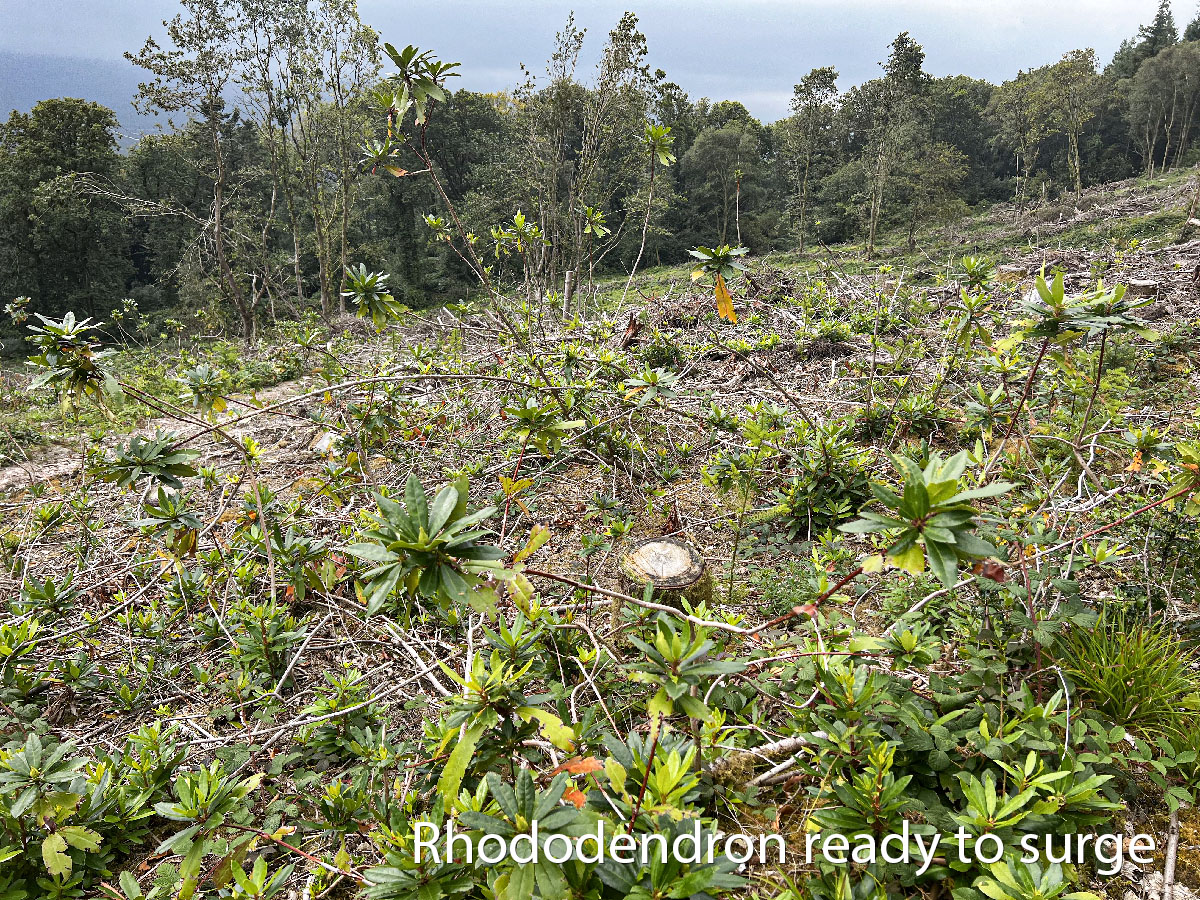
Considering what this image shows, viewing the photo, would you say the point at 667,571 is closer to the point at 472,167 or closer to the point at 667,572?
the point at 667,572

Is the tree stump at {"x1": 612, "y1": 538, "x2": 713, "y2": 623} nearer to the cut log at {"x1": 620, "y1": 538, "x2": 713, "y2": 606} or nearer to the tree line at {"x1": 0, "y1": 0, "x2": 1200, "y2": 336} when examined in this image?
Answer: the cut log at {"x1": 620, "y1": 538, "x2": 713, "y2": 606}

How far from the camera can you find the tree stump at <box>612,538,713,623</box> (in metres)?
2.41

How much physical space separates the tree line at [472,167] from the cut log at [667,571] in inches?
118

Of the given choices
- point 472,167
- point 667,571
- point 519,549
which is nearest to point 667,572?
point 667,571

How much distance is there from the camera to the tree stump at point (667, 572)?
2.41 m

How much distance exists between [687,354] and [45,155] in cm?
2302

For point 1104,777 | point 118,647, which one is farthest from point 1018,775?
point 118,647

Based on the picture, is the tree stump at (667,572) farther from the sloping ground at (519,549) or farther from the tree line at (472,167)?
the tree line at (472,167)

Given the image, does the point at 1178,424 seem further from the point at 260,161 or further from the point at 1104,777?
the point at 260,161

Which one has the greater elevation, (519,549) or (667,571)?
(667,571)

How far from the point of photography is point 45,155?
17.6m

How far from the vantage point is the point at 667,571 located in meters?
2.45

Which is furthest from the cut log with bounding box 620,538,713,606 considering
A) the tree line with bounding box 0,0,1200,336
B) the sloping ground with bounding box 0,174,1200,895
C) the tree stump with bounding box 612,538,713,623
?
the tree line with bounding box 0,0,1200,336

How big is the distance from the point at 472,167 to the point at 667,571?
23779 mm
